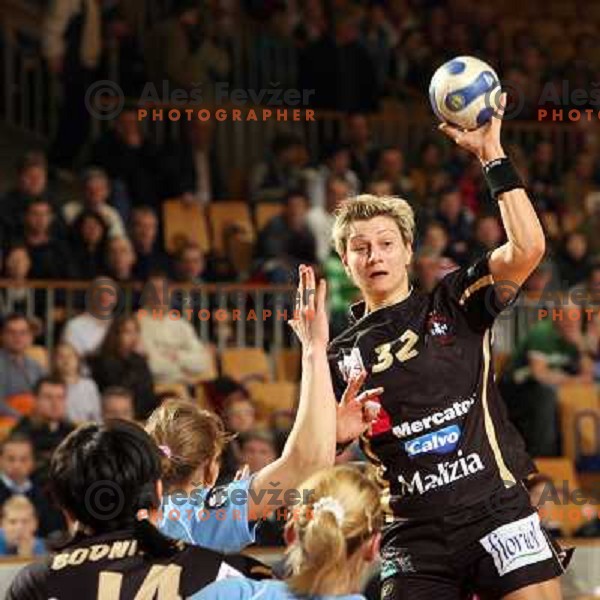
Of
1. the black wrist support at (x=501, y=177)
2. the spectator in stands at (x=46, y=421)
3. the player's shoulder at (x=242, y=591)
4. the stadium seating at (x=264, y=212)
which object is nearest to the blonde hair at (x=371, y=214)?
the black wrist support at (x=501, y=177)

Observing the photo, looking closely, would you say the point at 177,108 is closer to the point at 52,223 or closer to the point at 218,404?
the point at 52,223

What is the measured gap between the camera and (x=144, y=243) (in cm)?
1201

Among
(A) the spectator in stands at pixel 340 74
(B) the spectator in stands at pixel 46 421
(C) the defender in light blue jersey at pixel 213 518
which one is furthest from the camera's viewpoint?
(A) the spectator in stands at pixel 340 74

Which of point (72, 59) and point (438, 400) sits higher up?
point (72, 59)

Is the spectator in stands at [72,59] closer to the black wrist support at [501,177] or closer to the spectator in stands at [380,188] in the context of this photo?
the spectator in stands at [380,188]

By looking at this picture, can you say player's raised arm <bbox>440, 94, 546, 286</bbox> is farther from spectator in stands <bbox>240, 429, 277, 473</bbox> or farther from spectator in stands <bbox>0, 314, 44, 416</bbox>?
spectator in stands <bbox>0, 314, 44, 416</bbox>

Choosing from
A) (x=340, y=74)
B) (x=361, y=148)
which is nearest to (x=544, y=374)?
(x=361, y=148)

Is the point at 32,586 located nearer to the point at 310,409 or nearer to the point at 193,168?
the point at 310,409

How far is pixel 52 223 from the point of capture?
11703mm

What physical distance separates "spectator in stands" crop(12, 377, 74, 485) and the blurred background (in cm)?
1

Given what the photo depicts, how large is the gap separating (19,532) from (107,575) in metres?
4.85

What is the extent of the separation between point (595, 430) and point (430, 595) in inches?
263

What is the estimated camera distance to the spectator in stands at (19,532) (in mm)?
8680

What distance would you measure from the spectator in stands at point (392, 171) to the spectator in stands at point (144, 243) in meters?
2.38
